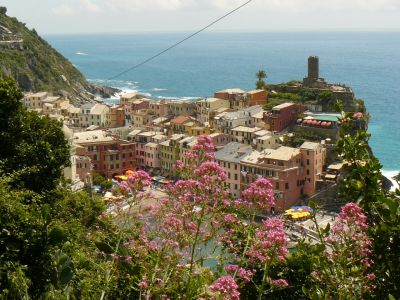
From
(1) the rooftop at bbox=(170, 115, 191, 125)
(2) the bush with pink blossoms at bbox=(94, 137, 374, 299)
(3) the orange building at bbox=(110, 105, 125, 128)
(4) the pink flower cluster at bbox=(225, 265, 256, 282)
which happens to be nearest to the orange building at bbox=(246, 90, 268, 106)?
(1) the rooftop at bbox=(170, 115, 191, 125)

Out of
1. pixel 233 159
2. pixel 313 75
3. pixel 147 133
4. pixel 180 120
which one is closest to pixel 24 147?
pixel 233 159

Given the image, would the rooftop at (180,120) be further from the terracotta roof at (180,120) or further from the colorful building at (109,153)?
the colorful building at (109,153)

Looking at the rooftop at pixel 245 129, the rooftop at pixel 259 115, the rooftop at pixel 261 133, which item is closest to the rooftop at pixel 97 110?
the rooftop at pixel 259 115

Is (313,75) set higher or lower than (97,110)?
higher

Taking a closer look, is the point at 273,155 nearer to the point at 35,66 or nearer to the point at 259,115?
the point at 259,115

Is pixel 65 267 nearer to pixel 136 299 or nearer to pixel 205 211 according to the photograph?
pixel 205 211
